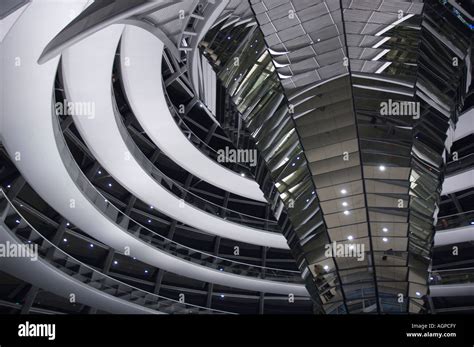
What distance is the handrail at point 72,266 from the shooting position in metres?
21.2

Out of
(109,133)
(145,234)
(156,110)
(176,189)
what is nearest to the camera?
(109,133)

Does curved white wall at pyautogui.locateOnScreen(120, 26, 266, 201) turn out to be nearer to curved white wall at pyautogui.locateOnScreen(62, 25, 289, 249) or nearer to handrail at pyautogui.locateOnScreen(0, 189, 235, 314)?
curved white wall at pyautogui.locateOnScreen(62, 25, 289, 249)

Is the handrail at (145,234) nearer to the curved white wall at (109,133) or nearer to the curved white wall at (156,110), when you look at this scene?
the curved white wall at (109,133)

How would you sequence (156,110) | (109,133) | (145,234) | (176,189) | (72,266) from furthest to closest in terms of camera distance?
(176,189)
(145,234)
(156,110)
(72,266)
(109,133)

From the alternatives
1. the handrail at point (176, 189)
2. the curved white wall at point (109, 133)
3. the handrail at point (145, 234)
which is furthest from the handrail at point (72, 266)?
the handrail at point (176, 189)

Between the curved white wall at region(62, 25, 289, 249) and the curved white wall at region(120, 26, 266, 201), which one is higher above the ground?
the curved white wall at region(120, 26, 266, 201)

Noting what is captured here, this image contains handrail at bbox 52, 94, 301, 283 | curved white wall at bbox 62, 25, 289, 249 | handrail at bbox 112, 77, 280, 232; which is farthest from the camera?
handrail at bbox 112, 77, 280, 232

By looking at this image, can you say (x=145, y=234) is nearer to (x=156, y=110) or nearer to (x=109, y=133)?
(x=156, y=110)

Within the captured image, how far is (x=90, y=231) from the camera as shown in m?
26.8

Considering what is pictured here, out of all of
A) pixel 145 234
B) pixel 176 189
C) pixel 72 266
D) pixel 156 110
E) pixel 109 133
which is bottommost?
pixel 72 266

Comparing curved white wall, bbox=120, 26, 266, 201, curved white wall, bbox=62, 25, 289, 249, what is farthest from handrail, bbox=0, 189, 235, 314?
curved white wall, bbox=120, 26, 266, 201

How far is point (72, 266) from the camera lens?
25.0 metres

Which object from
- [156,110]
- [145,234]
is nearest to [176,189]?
[145,234]

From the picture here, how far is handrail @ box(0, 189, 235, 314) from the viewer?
2116 centimetres
